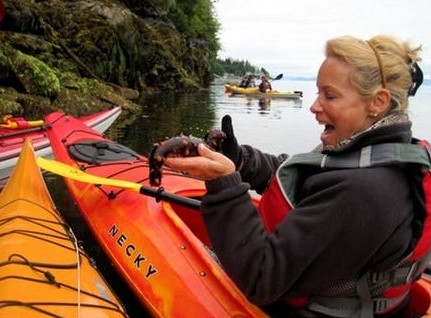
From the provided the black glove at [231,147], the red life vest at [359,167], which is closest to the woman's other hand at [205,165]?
the red life vest at [359,167]

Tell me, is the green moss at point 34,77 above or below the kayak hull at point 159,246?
above

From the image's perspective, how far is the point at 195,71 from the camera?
34.2m

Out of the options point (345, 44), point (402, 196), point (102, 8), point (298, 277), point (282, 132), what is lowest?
point (282, 132)

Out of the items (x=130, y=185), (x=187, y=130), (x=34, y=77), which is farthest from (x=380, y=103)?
(x=187, y=130)

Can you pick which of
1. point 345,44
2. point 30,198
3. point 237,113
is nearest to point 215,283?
point 345,44

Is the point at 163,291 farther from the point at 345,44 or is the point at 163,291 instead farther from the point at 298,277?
the point at 345,44

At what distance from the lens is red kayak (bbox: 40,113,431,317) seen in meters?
2.28

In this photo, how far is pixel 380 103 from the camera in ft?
5.20

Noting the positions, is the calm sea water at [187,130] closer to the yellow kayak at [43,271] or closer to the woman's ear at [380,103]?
the yellow kayak at [43,271]

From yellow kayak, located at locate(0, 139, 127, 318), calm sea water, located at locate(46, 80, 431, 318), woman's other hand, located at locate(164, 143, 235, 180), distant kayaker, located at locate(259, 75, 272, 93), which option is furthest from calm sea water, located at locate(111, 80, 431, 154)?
woman's other hand, located at locate(164, 143, 235, 180)

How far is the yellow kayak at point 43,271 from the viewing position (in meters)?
2.06

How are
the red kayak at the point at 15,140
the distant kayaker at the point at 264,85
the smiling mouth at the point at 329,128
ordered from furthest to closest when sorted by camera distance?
the distant kayaker at the point at 264,85
the red kayak at the point at 15,140
the smiling mouth at the point at 329,128

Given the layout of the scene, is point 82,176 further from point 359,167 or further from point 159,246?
point 359,167

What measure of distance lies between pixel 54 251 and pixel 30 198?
1008 millimetres
